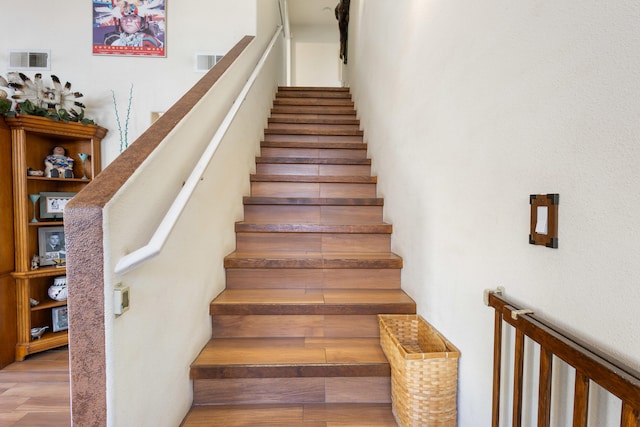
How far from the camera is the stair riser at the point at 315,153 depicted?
8.59 ft

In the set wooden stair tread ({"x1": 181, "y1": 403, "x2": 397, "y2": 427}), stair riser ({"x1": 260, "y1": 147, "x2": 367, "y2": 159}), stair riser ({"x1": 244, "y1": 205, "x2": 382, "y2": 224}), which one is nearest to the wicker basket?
wooden stair tread ({"x1": 181, "y1": 403, "x2": 397, "y2": 427})

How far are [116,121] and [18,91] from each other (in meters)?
0.59

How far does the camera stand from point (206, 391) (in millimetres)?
1211

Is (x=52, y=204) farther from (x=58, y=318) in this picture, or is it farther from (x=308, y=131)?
(x=308, y=131)

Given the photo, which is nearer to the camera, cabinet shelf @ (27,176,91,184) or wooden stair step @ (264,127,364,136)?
cabinet shelf @ (27,176,91,184)

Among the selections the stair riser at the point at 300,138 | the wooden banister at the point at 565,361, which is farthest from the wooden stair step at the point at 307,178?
the wooden banister at the point at 565,361

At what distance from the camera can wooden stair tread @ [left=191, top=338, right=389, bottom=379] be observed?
120 cm

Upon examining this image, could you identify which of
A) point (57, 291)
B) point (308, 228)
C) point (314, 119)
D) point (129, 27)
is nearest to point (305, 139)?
point (314, 119)

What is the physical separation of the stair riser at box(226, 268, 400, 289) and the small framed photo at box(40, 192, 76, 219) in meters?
1.58

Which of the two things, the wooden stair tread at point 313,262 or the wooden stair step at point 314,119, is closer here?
the wooden stair tread at point 313,262

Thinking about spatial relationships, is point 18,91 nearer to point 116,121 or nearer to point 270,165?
point 116,121

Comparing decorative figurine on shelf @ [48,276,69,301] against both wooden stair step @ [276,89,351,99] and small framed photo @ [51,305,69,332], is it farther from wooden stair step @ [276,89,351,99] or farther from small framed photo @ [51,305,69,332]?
wooden stair step @ [276,89,351,99]

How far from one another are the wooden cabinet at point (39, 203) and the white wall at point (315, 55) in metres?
5.08

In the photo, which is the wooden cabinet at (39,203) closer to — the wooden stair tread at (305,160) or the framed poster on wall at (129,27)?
the framed poster on wall at (129,27)
